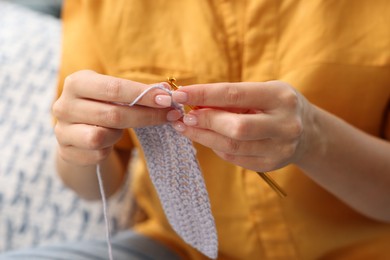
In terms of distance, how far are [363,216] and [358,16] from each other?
11.0 inches

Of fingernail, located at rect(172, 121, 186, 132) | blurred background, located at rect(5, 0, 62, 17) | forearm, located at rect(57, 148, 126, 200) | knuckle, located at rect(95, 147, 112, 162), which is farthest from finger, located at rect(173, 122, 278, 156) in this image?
blurred background, located at rect(5, 0, 62, 17)

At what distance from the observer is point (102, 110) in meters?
0.54

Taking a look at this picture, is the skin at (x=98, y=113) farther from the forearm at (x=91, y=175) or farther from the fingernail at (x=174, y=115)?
the forearm at (x=91, y=175)

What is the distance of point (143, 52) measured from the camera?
73 cm

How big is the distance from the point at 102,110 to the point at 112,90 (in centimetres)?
3

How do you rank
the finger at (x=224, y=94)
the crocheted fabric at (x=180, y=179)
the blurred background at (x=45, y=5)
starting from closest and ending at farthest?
the finger at (x=224, y=94) → the crocheted fabric at (x=180, y=179) → the blurred background at (x=45, y=5)

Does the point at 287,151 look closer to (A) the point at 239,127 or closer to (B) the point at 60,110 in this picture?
(A) the point at 239,127

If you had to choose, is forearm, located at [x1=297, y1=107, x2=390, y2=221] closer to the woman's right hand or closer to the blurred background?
the woman's right hand

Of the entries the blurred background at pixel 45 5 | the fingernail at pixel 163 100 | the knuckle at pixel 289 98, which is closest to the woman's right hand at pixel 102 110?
the fingernail at pixel 163 100

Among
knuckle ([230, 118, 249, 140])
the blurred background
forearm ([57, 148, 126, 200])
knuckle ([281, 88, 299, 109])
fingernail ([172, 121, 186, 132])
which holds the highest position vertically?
knuckle ([281, 88, 299, 109])

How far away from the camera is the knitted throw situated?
597 millimetres

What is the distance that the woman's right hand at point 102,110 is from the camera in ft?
1.73

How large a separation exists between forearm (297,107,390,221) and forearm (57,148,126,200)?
0.31 m

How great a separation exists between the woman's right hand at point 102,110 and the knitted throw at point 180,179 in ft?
0.15
